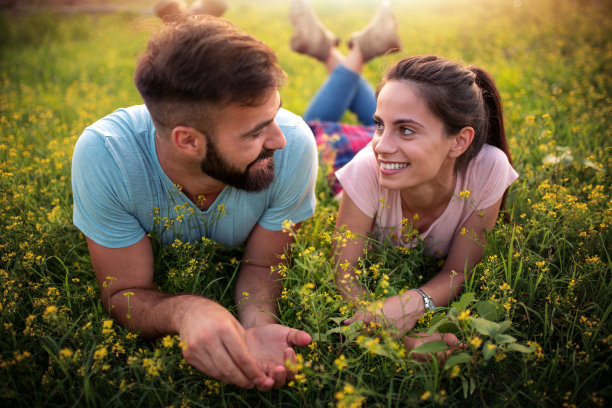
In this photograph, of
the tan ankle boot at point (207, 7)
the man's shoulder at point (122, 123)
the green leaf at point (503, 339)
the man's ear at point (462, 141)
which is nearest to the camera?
the green leaf at point (503, 339)

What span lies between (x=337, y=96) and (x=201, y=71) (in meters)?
2.49

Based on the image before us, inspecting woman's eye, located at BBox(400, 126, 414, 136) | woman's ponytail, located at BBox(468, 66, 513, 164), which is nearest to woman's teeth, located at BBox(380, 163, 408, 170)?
woman's eye, located at BBox(400, 126, 414, 136)

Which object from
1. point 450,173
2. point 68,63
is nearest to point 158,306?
point 450,173

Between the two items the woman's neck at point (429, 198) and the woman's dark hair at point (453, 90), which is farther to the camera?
the woman's neck at point (429, 198)

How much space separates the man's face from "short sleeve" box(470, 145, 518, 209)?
1.26 m

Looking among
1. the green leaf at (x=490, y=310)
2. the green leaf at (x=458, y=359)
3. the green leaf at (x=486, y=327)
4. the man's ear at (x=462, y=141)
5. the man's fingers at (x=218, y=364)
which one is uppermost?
the man's ear at (x=462, y=141)

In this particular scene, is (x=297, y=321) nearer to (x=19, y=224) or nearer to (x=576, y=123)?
(x=19, y=224)

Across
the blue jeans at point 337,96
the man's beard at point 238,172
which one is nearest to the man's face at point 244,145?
the man's beard at point 238,172

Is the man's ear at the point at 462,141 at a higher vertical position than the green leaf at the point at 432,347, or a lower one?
higher

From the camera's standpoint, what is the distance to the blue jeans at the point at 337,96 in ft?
13.8

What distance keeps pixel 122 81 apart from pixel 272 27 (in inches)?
152

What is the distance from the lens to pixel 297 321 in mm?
2271

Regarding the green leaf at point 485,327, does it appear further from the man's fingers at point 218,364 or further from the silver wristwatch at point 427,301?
the man's fingers at point 218,364

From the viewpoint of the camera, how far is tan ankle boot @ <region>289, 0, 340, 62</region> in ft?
14.7
